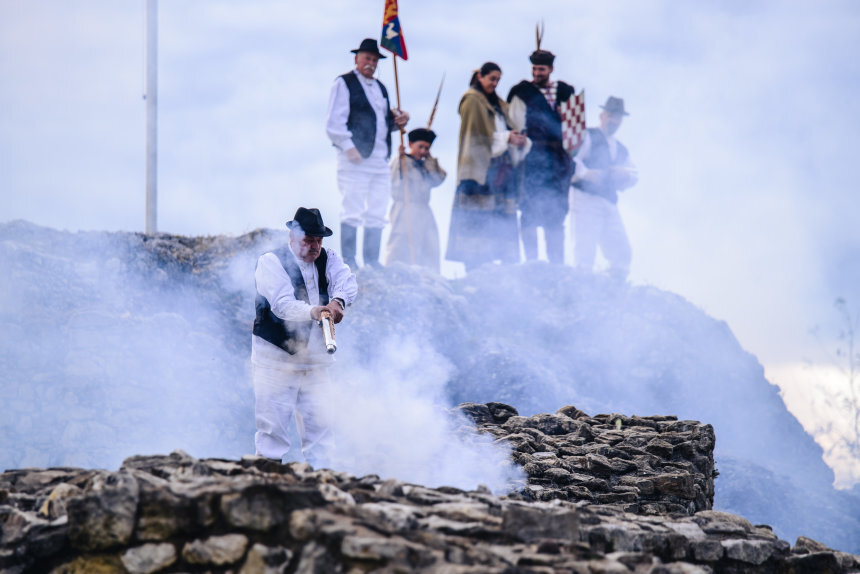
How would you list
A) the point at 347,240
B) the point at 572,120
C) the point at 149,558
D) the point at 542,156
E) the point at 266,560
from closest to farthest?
the point at 266,560, the point at 149,558, the point at 347,240, the point at 542,156, the point at 572,120

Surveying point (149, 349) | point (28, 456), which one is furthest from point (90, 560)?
point (149, 349)

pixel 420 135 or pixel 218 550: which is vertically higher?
pixel 420 135

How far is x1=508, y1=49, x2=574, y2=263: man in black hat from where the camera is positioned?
12000 millimetres

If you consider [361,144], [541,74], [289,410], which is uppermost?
[541,74]

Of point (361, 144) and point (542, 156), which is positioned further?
point (542, 156)

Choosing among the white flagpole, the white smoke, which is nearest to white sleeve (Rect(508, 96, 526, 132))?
the white smoke

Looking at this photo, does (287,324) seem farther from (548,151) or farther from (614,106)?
(614,106)

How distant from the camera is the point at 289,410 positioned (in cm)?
647

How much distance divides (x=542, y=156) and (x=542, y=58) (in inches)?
49.7

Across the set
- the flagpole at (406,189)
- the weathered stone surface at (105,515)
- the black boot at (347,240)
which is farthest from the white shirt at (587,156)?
the weathered stone surface at (105,515)

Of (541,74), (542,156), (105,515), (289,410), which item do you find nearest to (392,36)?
(541,74)

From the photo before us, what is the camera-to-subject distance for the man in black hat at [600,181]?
12.9m

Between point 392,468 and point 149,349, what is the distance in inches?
192

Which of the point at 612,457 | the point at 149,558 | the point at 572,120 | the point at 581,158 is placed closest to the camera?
the point at 149,558
